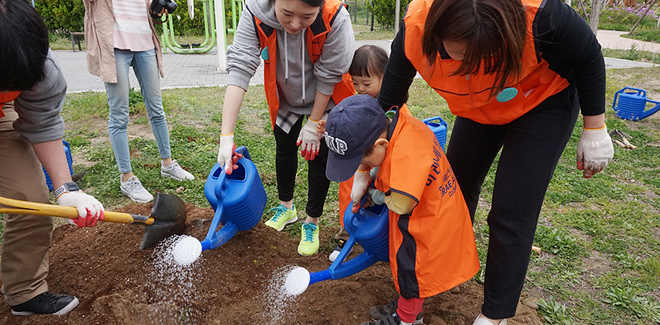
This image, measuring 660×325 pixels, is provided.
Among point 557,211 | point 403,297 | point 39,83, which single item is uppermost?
point 39,83

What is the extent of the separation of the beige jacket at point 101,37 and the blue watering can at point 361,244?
2025 millimetres

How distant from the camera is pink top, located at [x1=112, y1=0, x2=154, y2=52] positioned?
291cm

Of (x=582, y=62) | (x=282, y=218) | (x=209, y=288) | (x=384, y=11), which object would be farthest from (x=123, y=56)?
(x=384, y=11)

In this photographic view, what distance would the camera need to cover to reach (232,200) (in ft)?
6.47

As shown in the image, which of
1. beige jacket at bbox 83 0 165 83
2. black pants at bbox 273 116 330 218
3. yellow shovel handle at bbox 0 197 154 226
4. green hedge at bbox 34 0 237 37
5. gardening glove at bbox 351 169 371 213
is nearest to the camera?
yellow shovel handle at bbox 0 197 154 226

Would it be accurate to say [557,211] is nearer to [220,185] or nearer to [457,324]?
[457,324]

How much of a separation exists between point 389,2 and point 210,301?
15284mm

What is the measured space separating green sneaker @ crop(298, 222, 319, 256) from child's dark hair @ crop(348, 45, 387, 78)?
94cm

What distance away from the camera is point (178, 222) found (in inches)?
90.1

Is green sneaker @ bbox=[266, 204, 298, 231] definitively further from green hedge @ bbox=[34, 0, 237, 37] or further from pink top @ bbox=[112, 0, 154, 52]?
green hedge @ bbox=[34, 0, 237, 37]

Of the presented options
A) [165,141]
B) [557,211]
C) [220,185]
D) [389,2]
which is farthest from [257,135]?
[389,2]

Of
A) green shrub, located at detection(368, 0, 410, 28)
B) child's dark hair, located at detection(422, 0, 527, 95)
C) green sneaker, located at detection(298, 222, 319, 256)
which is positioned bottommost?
green shrub, located at detection(368, 0, 410, 28)

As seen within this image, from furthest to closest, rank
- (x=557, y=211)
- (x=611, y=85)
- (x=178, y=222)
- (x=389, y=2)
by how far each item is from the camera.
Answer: (x=389, y=2) → (x=611, y=85) → (x=557, y=211) → (x=178, y=222)

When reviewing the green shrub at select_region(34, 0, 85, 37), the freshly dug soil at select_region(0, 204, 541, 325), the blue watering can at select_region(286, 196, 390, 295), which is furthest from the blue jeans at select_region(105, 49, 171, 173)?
the green shrub at select_region(34, 0, 85, 37)
